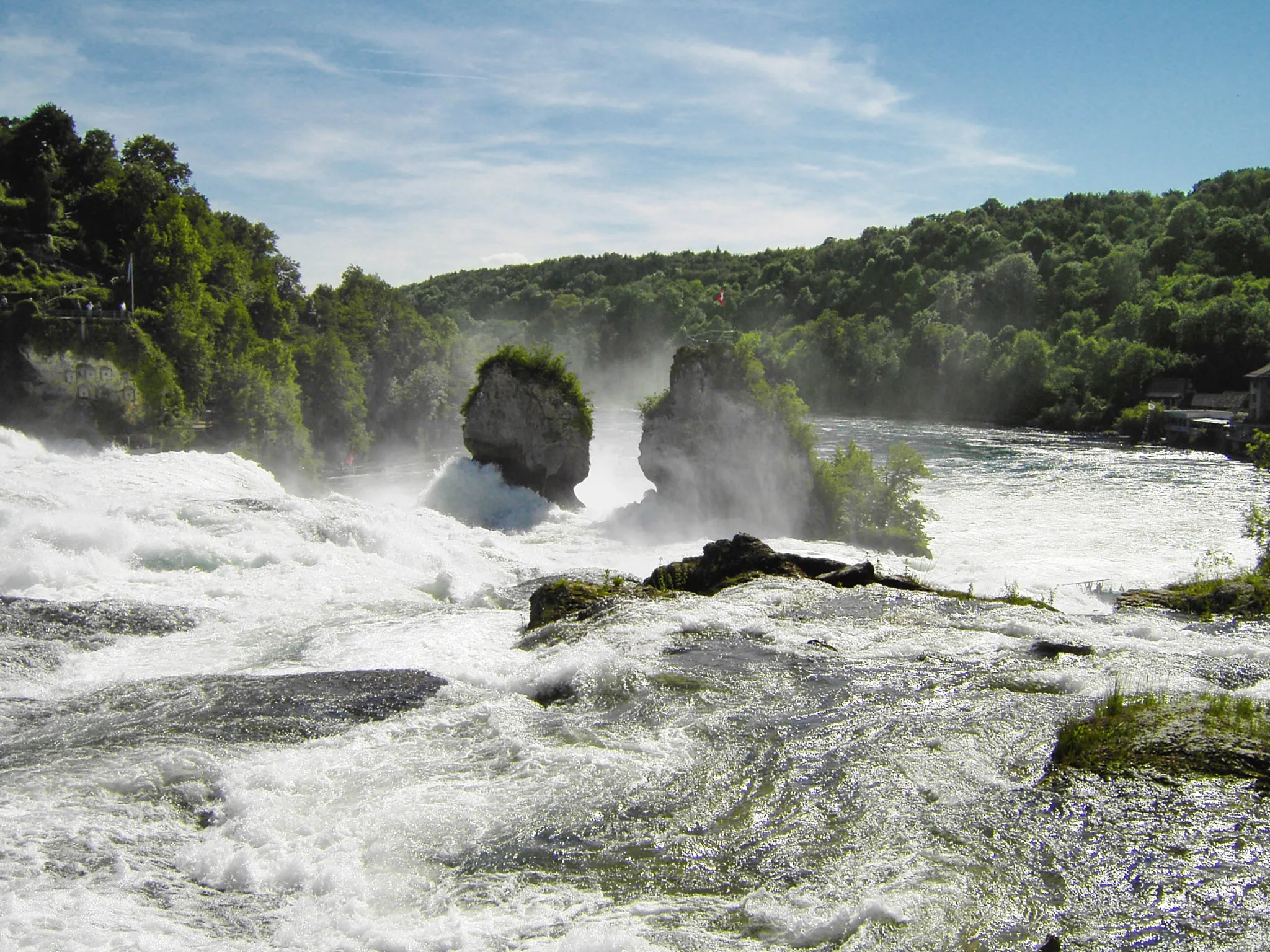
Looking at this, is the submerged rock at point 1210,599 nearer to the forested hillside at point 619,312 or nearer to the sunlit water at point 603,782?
the sunlit water at point 603,782

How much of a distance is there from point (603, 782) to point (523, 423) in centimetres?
2979

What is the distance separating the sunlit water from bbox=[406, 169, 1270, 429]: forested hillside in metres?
40.9

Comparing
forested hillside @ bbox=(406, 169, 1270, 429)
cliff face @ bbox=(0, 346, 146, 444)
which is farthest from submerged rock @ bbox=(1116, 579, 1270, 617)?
cliff face @ bbox=(0, 346, 146, 444)

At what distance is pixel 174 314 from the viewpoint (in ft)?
166

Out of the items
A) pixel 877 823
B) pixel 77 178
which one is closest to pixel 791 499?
pixel 877 823

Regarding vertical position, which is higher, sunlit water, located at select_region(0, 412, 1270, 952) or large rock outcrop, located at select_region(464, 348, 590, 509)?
large rock outcrop, located at select_region(464, 348, 590, 509)

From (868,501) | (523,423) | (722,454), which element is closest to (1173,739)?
(868,501)

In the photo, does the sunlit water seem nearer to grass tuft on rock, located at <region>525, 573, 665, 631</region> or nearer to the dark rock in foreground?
grass tuft on rock, located at <region>525, 573, 665, 631</region>

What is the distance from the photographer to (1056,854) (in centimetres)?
851

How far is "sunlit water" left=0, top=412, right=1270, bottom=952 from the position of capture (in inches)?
304

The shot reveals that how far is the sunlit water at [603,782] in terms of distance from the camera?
7727mm

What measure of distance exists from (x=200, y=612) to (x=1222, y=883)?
16.3 meters

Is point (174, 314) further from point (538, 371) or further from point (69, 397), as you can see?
point (538, 371)

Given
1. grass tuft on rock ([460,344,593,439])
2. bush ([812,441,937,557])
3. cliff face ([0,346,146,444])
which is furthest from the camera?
cliff face ([0,346,146,444])
